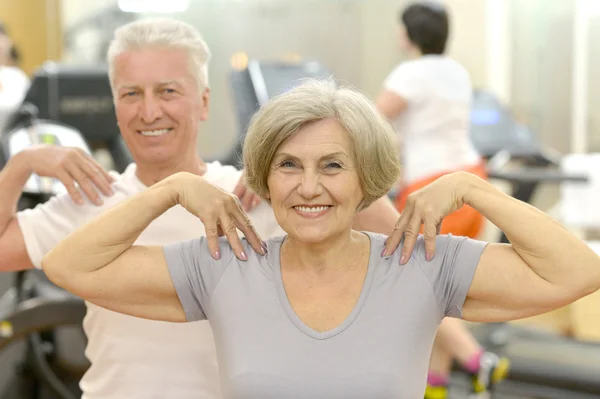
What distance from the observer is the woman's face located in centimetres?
144

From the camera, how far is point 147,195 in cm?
153

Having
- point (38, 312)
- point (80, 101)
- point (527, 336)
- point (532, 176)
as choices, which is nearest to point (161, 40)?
point (38, 312)

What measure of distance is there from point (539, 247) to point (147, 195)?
0.65 metres

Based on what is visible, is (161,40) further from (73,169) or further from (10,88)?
(10,88)

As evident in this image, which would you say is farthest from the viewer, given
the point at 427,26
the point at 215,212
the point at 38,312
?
the point at 427,26

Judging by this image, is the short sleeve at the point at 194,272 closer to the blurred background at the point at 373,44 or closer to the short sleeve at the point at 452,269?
the short sleeve at the point at 452,269

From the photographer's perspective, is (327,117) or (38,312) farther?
(38,312)

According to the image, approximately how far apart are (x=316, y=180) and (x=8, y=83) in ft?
11.7

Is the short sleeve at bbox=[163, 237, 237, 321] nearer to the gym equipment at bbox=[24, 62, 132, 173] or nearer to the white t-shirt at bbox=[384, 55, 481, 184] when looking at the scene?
the white t-shirt at bbox=[384, 55, 481, 184]

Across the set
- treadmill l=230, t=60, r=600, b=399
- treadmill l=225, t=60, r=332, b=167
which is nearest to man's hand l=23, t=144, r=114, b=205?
treadmill l=230, t=60, r=600, b=399

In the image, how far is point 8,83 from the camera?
462cm

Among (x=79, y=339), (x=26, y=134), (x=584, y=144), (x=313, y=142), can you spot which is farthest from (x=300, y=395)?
(x=584, y=144)

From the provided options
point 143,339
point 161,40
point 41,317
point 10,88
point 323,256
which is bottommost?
point 41,317

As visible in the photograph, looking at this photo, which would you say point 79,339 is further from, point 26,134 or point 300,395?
point 300,395
